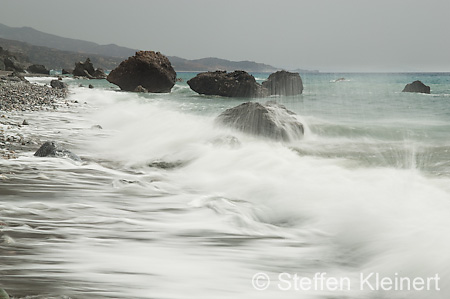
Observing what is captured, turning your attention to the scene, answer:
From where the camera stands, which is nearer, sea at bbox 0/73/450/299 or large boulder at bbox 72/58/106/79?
sea at bbox 0/73/450/299

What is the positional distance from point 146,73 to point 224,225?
26012 mm

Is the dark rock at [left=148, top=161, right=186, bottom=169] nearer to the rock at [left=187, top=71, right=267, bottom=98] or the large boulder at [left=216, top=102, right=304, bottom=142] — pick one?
the large boulder at [left=216, top=102, right=304, bottom=142]


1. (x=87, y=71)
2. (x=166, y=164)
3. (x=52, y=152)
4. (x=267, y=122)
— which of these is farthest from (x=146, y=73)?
(x=87, y=71)

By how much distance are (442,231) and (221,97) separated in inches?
895

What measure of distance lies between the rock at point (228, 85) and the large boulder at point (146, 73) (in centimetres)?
246

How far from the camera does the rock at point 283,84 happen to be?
27.9 metres

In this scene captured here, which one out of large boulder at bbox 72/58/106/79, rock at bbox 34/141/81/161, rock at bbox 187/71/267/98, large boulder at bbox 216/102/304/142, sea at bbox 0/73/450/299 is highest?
large boulder at bbox 72/58/106/79

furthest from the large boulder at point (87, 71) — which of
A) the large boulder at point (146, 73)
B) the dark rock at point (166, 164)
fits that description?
the dark rock at point (166, 164)

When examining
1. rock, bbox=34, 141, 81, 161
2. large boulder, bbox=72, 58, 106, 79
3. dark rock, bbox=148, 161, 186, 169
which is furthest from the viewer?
large boulder, bbox=72, 58, 106, 79

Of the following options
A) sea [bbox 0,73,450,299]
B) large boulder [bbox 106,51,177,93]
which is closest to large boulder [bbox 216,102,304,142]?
sea [bbox 0,73,450,299]

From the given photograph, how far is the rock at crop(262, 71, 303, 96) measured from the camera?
27.9m

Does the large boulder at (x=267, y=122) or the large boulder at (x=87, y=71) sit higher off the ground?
the large boulder at (x=87, y=71)

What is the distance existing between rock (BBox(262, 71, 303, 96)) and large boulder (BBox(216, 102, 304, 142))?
19.5m

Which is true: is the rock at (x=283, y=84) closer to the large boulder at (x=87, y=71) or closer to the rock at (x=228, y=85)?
the rock at (x=228, y=85)
